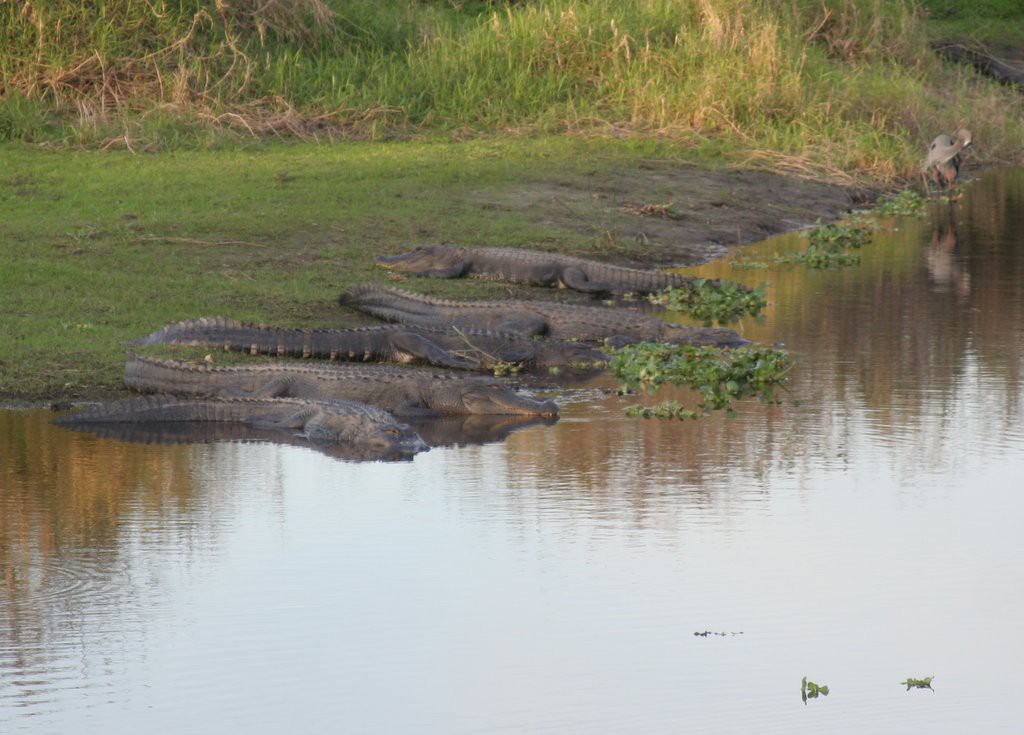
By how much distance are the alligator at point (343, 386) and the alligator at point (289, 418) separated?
0.72 feet

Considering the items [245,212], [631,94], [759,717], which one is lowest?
[759,717]

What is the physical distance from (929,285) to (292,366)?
5.38m

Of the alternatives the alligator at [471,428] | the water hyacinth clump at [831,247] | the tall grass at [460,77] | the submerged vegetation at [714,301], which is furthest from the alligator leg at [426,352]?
the tall grass at [460,77]

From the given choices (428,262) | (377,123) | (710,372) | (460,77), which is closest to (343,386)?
(710,372)

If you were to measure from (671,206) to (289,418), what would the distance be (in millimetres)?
6954

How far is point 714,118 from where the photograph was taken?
16422mm

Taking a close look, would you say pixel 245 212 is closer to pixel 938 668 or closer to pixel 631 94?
pixel 631 94

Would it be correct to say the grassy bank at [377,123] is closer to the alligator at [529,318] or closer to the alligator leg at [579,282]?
the alligator at [529,318]

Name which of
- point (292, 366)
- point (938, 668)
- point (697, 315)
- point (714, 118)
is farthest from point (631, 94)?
point (938, 668)

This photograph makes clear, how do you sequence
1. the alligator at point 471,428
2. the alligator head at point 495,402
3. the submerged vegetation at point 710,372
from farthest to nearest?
the submerged vegetation at point 710,372, the alligator head at point 495,402, the alligator at point 471,428

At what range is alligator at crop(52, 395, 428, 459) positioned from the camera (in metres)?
6.88

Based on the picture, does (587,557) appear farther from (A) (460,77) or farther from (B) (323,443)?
(A) (460,77)

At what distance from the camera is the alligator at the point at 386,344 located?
330 inches

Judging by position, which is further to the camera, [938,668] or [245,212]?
[245,212]
